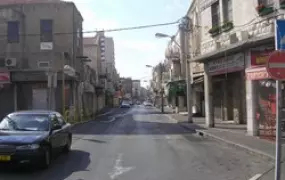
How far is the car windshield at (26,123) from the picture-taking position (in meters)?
12.6

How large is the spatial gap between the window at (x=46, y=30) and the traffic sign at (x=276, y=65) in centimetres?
3496

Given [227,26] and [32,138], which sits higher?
[227,26]

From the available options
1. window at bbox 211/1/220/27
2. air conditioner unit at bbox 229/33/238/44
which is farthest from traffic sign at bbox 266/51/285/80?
window at bbox 211/1/220/27

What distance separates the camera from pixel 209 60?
1003 inches

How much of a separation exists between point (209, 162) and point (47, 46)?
30.2 metres

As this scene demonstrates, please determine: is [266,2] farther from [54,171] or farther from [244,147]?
[54,171]

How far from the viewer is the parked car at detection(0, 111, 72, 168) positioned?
10.9 m

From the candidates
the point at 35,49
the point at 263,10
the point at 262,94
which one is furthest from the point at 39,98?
the point at 263,10

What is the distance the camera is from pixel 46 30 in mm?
41000

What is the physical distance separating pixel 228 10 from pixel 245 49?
372 cm

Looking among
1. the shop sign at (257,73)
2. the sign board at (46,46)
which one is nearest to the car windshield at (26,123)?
the shop sign at (257,73)

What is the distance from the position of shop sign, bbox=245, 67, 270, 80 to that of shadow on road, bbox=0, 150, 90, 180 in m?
7.95

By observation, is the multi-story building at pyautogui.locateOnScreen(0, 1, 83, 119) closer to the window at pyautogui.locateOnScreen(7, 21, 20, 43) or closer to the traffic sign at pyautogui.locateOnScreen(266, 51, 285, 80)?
the window at pyautogui.locateOnScreen(7, 21, 20, 43)

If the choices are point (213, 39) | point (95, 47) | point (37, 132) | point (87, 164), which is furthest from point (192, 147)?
point (95, 47)
